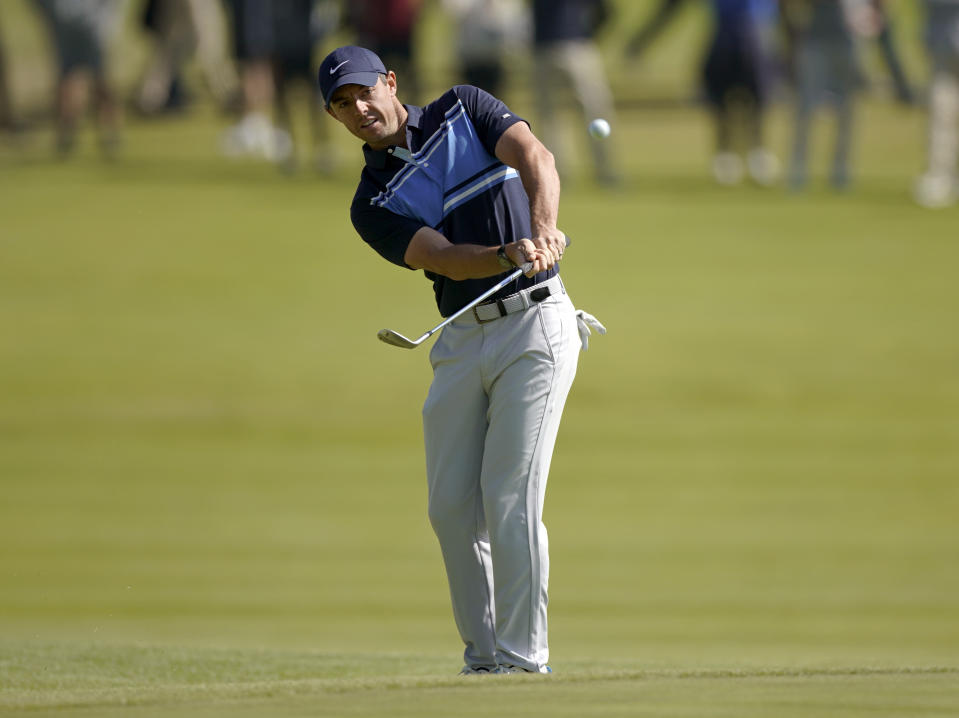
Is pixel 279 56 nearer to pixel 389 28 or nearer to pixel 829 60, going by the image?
pixel 389 28

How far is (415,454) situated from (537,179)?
601cm

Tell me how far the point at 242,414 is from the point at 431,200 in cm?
650

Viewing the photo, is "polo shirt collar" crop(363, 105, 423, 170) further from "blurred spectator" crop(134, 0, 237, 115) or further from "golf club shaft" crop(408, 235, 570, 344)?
"blurred spectator" crop(134, 0, 237, 115)

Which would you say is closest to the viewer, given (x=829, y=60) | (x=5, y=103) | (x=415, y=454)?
(x=415, y=454)

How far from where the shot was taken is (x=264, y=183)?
579 inches

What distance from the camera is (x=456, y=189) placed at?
421cm

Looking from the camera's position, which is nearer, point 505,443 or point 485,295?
point 485,295

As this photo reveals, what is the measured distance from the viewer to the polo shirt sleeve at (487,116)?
416cm

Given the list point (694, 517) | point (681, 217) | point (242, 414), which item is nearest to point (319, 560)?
point (694, 517)

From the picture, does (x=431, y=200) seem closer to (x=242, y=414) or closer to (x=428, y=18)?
(x=242, y=414)

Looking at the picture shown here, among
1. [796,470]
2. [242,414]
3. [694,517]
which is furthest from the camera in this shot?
[242,414]

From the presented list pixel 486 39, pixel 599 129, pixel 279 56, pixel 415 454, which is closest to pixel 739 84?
pixel 486 39

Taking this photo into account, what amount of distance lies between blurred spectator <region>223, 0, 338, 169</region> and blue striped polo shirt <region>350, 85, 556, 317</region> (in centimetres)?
1035

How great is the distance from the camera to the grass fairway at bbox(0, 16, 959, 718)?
484 centimetres
